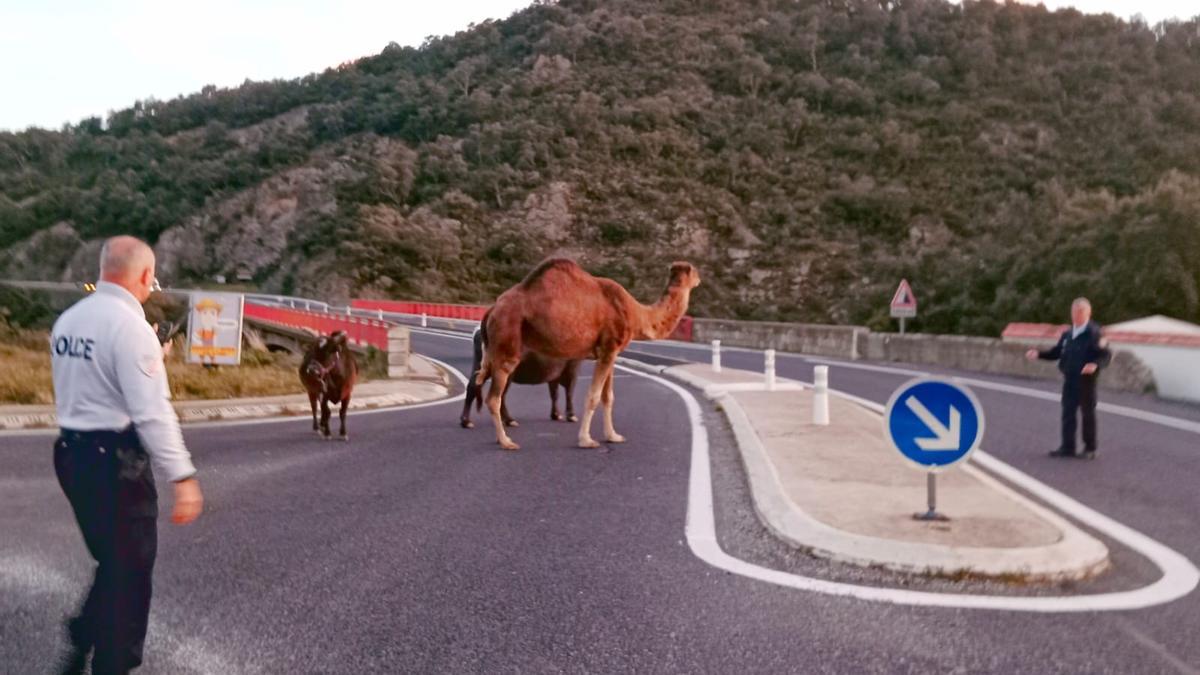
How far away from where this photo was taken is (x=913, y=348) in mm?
32156

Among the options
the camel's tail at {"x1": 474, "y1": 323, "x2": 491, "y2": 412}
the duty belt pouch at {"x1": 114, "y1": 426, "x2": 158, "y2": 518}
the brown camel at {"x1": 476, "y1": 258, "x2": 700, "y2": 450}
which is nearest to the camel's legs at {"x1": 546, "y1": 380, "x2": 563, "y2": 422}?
the camel's tail at {"x1": 474, "y1": 323, "x2": 491, "y2": 412}

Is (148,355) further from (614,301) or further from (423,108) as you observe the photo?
(423,108)

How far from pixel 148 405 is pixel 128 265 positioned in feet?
1.94

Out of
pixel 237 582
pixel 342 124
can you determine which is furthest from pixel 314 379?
pixel 342 124

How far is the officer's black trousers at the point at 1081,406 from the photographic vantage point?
37.7 feet

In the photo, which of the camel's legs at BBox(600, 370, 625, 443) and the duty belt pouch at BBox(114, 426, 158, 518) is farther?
the camel's legs at BBox(600, 370, 625, 443)

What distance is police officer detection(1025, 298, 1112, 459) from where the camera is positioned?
1146 cm

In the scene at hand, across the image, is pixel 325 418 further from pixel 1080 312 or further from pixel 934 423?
pixel 1080 312

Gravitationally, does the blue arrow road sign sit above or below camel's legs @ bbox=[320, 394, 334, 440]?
above

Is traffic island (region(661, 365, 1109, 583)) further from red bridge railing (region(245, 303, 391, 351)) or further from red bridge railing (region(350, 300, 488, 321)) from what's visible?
red bridge railing (region(350, 300, 488, 321))

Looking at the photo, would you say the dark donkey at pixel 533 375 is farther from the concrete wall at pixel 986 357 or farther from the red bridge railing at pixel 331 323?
the concrete wall at pixel 986 357

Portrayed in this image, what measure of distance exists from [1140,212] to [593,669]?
4111 cm

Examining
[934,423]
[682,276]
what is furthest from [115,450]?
[682,276]

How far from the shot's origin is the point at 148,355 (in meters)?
4.23
